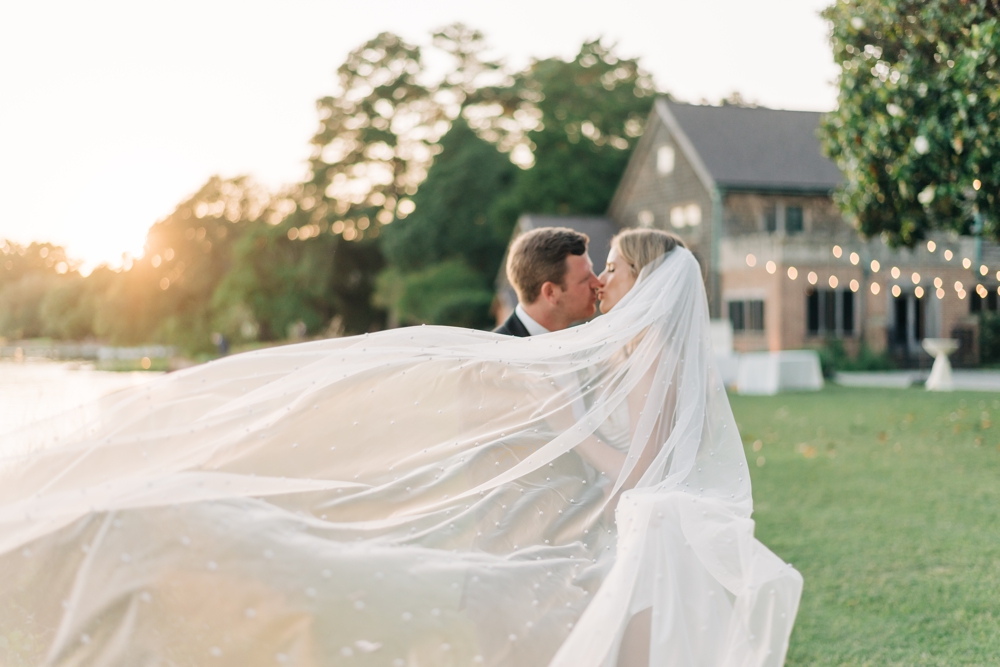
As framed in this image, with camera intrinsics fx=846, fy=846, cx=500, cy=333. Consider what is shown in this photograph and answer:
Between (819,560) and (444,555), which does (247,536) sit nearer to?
(444,555)

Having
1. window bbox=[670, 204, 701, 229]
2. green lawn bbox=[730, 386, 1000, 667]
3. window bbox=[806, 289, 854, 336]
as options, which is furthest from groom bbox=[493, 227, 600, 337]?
window bbox=[670, 204, 701, 229]

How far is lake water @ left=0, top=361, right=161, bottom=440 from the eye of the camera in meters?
3.82

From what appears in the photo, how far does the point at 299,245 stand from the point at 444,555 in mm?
48394

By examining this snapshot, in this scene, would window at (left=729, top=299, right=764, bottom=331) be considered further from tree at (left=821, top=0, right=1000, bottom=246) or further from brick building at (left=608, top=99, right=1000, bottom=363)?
tree at (left=821, top=0, right=1000, bottom=246)

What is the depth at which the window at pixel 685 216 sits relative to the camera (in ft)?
110

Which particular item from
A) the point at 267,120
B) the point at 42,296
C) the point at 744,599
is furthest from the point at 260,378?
the point at 267,120

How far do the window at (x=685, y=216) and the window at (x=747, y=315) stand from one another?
3970mm

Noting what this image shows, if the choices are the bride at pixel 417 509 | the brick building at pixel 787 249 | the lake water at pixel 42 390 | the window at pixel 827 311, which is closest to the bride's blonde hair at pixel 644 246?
the bride at pixel 417 509

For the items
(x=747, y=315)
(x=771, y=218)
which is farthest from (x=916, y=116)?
(x=771, y=218)

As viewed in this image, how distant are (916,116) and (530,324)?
26.3 feet

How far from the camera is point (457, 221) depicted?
42.3m

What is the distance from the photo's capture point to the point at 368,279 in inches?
2040

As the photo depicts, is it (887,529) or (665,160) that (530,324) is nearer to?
(887,529)

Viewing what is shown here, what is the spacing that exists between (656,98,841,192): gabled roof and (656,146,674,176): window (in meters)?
0.86
